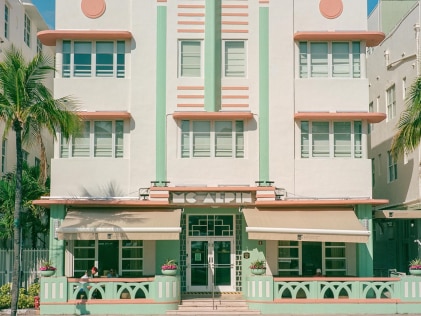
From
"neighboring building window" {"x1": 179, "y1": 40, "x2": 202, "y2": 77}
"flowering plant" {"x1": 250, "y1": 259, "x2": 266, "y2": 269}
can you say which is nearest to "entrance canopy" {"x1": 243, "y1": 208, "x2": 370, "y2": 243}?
"flowering plant" {"x1": 250, "y1": 259, "x2": 266, "y2": 269}

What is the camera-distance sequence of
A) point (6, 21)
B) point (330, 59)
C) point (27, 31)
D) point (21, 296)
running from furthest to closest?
point (27, 31)
point (6, 21)
point (330, 59)
point (21, 296)

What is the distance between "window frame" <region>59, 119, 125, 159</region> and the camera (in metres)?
31.0

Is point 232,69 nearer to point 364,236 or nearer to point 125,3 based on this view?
point 125,3

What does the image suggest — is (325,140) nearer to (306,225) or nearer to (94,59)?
(306,225)

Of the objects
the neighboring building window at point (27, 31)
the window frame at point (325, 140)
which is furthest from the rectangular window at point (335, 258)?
the neighboring building window at point (27, 31)

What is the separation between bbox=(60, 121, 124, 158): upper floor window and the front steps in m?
6.90

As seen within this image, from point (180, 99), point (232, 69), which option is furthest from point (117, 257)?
point (232, 69)

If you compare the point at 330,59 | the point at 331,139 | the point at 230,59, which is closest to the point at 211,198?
the point at 331,139

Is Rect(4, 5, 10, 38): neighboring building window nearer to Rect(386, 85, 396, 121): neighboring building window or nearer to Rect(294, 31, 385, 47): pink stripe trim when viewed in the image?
Rect(294, 31, 385, 47): pink stripe trim

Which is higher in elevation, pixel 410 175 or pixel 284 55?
pixel 284 55

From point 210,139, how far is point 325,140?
4.85 meters

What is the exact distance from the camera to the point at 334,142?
31203 mm

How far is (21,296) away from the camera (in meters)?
→ 28.9

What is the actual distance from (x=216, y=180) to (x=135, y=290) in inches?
233
